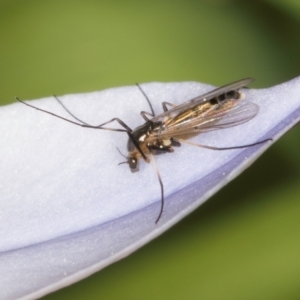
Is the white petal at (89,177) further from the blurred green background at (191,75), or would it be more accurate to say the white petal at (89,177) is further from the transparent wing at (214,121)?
the blurred green background at (191,75)

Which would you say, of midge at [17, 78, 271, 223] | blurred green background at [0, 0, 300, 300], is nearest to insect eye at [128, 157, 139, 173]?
A: midge at [17, 78, 271, 223]

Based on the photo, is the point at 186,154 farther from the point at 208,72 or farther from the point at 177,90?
the point at 208,72

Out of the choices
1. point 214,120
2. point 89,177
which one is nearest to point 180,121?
point 214,120

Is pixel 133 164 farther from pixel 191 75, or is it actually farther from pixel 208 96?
pixel 191 75

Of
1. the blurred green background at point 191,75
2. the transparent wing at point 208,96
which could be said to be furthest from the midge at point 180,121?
the blurred green background at point 191,75

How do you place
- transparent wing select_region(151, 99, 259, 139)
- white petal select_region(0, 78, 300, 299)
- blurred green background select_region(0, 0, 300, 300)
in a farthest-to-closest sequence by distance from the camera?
1. blurred green background select_region(0, 0, 300, 300)
2. transparent wing select_region(151, 99, 259, 139)
3. white petal select_region(0, 78, 300, 299)

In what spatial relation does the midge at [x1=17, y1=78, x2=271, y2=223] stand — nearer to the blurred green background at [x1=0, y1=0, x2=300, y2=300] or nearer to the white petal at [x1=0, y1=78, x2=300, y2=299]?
the white petal at [x1=0, y1=78, x2=300, y2=299]
